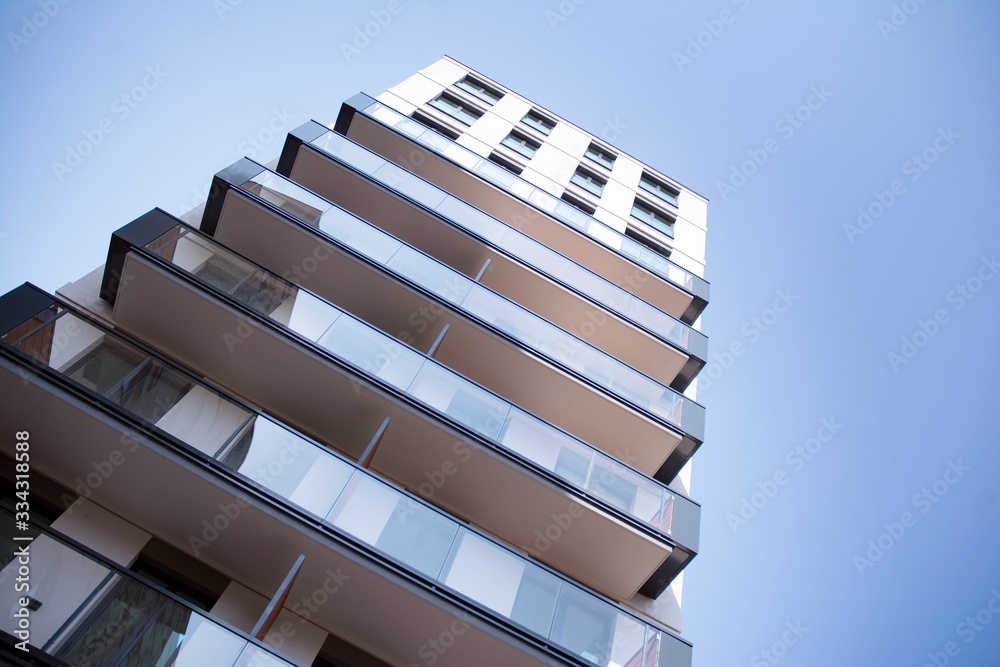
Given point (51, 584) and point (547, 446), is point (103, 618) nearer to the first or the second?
point (51, 584)

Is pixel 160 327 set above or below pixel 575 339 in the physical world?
below

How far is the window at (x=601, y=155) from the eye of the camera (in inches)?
983

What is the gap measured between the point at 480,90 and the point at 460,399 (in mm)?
17208

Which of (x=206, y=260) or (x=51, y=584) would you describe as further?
(x=206, y=260)

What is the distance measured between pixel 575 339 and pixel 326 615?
6784 mm

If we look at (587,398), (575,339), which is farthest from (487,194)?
(587,398)

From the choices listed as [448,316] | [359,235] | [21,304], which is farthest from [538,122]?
[21,304]

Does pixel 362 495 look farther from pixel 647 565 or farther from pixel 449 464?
pixel 647 565

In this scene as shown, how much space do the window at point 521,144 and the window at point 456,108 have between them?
1248 millimetres

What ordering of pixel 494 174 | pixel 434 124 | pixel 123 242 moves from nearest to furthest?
pixel 123 242, pixel 494 174, pixel 434 124

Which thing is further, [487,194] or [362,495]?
[487,194]

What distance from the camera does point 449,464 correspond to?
10375mm

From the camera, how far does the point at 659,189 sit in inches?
1009

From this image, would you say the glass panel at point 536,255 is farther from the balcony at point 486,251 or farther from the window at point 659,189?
the window at point 659,189
